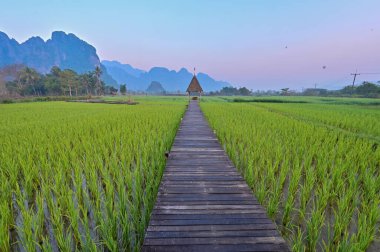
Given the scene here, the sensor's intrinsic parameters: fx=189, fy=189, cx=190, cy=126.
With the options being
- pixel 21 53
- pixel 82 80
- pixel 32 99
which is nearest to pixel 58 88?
pixel 82 80

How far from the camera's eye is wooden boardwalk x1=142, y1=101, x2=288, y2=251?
68.5 inches

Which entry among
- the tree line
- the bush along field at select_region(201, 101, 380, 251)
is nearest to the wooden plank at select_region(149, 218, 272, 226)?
the bush along field at select_region(201, 101, 380, 251)

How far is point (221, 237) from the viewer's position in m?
1.82

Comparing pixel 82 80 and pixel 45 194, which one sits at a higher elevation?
pixel 82 80

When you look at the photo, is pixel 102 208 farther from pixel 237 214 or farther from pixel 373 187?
pixel 373 187

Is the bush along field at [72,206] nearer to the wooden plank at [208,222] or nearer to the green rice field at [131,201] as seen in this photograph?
the green rice field at [131,201]

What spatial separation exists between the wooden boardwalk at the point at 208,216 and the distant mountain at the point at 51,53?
199 m

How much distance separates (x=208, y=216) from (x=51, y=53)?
221 metres

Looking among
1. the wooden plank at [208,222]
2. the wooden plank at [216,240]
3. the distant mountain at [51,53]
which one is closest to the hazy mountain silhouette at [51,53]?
the distant mountain at [51,53]

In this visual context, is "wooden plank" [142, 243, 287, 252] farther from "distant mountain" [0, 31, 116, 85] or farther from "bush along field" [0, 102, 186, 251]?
"distant mountain" [0, 31, 116, 85]

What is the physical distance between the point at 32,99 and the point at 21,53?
616 ft

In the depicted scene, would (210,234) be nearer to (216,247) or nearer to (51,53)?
(216,247)

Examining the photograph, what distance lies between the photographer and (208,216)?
2.14 metres

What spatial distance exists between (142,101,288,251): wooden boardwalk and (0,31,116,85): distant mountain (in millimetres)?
198742
